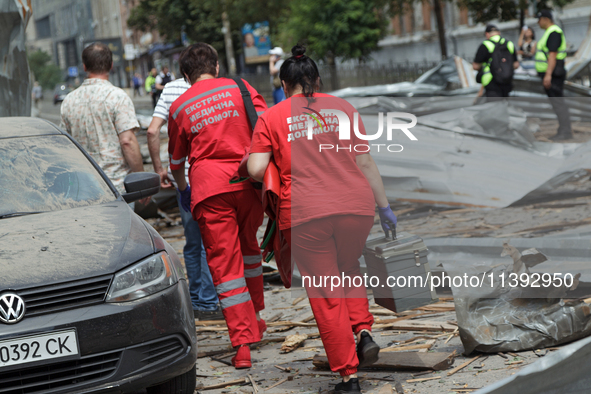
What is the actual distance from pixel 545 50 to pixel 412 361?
32.1 feet

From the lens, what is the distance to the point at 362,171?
4.09 m

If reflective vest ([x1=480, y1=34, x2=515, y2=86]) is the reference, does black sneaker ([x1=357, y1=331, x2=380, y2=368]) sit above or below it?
below

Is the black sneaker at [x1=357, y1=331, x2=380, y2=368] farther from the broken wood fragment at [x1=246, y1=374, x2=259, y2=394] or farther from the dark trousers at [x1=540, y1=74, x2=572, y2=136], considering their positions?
the dark trousers at [x1=540, y1=74, x2=572, y2=136]

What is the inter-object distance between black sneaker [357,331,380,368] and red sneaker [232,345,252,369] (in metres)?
0.79

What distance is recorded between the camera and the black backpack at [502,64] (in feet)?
38.9

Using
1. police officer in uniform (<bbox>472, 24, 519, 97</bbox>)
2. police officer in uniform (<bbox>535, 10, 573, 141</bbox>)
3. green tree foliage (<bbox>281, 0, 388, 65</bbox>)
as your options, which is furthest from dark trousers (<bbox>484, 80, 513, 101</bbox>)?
green tree foliage (<bbox>281, 0, 388, 65</bbox>)

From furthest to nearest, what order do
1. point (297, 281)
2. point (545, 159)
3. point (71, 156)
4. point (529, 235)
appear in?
1. point (545, 159)
2. point (529, 235)
3. point (71, 156)
4. point (297, 281)

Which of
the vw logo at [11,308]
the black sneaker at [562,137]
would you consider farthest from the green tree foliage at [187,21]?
the vw logo at [11,308]

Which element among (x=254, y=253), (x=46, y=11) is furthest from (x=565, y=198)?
(x=46, y=11)

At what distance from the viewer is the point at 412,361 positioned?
4.20 m

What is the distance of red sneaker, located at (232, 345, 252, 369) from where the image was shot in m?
4.53

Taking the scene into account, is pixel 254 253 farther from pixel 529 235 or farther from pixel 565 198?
pixel 565 198

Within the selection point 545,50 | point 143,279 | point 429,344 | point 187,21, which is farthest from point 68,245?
point 187,21

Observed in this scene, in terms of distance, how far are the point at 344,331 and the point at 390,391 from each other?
1.30 ft
